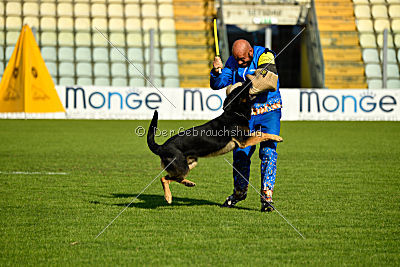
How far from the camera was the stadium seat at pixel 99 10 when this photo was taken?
30.1 meters

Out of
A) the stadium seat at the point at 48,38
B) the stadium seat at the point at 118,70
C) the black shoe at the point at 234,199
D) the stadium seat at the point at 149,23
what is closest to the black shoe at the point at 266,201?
the black shoe at the point at 234,199

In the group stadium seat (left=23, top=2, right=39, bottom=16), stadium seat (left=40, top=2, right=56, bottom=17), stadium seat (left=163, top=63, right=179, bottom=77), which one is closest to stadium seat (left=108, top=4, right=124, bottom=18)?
stadium seat (left=40, top=2, right=56, bottom=17)

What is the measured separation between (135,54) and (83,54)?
2385 mm

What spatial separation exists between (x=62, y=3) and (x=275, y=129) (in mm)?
25460

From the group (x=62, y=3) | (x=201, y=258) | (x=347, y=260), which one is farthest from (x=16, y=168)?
(x=62, y=3)

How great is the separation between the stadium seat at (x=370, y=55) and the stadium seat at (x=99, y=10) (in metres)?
12.6

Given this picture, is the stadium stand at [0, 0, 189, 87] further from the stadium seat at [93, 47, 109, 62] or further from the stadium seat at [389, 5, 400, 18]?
the stadium seat at [389, 5, 400, 18]

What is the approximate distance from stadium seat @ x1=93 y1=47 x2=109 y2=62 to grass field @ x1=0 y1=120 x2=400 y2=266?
1596 cm

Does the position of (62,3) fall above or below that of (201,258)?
above

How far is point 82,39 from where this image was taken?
29297 mm

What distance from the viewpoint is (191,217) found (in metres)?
6.44

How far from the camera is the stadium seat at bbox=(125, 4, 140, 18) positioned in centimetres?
3038

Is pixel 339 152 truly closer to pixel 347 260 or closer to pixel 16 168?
pixel 16 168

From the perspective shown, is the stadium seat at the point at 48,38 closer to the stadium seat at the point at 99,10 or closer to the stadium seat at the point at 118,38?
the stadium seat at the point at 99,10
